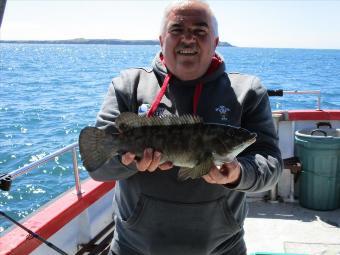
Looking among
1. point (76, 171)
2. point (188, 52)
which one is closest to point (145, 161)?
point (188, 52)

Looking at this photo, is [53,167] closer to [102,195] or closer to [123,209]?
[102,195]

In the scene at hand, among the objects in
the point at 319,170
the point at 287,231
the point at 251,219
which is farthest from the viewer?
the point at 319,170

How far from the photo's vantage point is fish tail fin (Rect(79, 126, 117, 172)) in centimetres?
271

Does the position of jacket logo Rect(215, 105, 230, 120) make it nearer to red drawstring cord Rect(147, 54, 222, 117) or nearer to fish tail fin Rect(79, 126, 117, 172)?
red drawstring cord Rect(147, 54, 222, 117)

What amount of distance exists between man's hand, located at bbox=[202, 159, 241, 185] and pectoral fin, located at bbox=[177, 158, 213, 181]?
0.03 meters

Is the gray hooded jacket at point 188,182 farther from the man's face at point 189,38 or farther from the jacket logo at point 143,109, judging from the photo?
the man's face at point 189,38

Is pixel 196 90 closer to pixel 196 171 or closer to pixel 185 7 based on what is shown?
pixel 185 7

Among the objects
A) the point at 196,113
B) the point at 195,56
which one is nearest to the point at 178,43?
the point at 195,56

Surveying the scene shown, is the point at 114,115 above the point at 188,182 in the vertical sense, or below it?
above

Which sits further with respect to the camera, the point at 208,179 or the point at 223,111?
the point at 223,111

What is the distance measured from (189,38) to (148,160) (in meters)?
0.80

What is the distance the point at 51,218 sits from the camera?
4.36 meters

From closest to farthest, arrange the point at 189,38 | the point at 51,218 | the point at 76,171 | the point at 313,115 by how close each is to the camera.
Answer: the point at 189,38 < the point at 51,218 < the point at 76,171 < the point at 313,115

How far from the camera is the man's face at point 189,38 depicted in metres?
2.83
